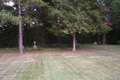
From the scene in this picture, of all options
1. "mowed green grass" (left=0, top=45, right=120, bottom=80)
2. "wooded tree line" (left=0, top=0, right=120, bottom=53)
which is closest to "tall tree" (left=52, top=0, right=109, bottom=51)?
"wooded tree line" (left=0, top=0, right=120, bottom=53)

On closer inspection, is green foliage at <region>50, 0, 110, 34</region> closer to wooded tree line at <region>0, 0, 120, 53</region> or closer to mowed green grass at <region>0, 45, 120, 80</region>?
wooded tree line at <region>0, 0, 120, 53</region>

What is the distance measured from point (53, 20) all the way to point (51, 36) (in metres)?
5.61

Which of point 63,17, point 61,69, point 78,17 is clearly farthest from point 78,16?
point 61,69

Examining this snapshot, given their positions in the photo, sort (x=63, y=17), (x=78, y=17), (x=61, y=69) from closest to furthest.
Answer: (x=61, y=69)
(x=78, y=17)
(x=63, y=17)

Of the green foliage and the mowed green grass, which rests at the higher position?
the green foliage

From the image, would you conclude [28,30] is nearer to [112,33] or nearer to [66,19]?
[66,19]

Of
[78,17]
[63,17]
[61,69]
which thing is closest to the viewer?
[61,69]

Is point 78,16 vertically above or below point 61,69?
above

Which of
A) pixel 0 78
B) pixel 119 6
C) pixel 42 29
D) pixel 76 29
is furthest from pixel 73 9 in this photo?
pixel 119 6

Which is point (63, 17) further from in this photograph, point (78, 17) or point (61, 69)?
point (61, 69)

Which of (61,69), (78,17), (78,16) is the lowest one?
(61,69)

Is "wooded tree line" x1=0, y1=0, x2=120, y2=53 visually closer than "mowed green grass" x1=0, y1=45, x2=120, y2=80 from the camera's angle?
No

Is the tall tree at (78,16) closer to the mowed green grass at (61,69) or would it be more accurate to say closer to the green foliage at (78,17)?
the green foliage at (78,17)

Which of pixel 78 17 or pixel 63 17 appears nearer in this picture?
pixel 78 17
